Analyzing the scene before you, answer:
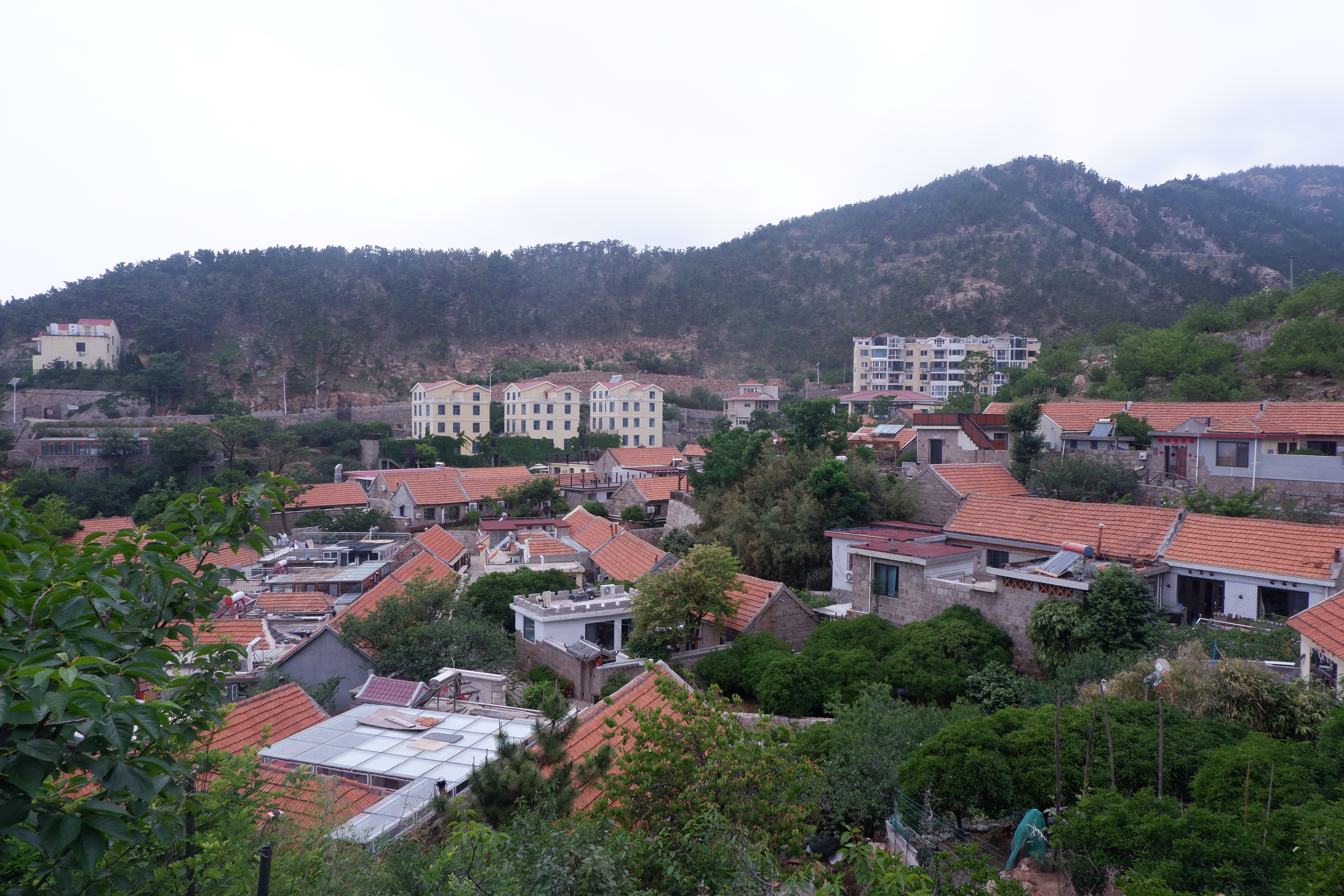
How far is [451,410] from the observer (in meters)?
52.4

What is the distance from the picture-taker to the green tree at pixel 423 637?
15547 mm

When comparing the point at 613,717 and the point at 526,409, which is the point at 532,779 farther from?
the point at 526,409

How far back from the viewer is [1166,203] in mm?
89000

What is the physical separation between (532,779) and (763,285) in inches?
3366

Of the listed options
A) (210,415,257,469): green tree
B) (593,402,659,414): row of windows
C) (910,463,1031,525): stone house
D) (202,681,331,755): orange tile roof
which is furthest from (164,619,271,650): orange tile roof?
(593,402,659,414): row of windows

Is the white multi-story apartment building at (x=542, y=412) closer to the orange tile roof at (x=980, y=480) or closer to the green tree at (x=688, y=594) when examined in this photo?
the orange tile roof at (x=980, y=480)

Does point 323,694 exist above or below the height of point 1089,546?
below

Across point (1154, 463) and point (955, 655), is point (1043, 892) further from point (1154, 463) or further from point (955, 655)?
point (1154, 463)

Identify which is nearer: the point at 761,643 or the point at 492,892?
→ the point at 492,892

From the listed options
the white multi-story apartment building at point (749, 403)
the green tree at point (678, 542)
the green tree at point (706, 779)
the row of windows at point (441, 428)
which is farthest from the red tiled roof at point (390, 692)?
the white multi-story apartment building at point (749, 403)

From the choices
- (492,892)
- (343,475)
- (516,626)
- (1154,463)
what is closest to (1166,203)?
(1154,463)

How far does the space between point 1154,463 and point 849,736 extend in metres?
17.3

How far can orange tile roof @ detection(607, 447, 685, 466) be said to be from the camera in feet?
140

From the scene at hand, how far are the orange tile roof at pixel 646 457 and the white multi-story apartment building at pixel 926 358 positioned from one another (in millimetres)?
23768
